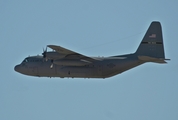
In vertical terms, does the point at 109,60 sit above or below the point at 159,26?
below

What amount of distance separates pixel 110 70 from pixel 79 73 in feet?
9.68

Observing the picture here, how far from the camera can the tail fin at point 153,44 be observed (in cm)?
4559

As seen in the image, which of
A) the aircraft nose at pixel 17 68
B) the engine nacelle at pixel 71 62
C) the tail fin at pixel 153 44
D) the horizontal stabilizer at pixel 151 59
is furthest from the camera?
the aircraft nose at pixel 17 68

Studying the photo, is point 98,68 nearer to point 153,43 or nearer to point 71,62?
point 71,62

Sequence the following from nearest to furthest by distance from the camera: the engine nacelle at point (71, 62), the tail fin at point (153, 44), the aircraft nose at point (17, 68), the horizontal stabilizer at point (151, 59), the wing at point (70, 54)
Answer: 1. the horizontal stabilizer at point (151, 59)
2. the wing at point (70, 54)
3. the tail fin at point (153, 44)
4. the engine nacelle at point (71, 62)
5. the aircraft nose at point (17, 68)

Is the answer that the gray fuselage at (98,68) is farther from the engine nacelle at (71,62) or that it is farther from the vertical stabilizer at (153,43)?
the vertical stabilizer at (153,43)

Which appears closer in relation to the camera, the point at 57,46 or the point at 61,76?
the point at 57,46

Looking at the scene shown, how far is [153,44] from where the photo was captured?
4594 cm

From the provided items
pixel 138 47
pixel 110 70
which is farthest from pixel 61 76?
pixel 138 47

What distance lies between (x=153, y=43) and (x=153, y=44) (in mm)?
101

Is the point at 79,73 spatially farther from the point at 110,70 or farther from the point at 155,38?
the point at 155,38

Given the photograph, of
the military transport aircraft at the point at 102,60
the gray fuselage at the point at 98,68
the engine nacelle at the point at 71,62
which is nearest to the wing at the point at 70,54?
the military transport aircraft at the point at 102,60

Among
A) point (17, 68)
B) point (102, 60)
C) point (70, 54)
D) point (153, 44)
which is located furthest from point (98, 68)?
point (17, 68)

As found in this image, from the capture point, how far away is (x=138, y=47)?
154 ft
